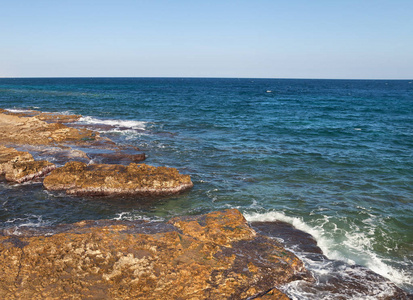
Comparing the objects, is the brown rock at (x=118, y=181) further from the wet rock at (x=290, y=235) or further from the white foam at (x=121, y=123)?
the white foam at (x=121, y=123)

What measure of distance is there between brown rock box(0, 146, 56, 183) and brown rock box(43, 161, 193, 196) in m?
1.92

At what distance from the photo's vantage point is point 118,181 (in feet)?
56.2

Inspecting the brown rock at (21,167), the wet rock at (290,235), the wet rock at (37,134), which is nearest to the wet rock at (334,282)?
the wet rock at (290,235)

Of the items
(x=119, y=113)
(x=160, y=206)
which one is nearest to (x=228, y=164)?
(x=160, y=206)

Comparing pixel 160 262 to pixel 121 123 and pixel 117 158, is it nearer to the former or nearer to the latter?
pixel 117 158

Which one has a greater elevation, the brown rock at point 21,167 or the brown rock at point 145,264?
the brown rock at point 21,167

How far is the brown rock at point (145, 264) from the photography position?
328 inches

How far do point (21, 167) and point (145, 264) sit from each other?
13779mm

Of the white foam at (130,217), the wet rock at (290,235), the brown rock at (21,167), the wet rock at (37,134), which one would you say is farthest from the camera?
the wet rock at (37,134)

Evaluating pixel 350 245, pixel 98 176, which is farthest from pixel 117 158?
pixel 350 245

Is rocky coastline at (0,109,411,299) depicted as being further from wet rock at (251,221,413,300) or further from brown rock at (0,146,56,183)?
brown rock at (0,146,56,183)

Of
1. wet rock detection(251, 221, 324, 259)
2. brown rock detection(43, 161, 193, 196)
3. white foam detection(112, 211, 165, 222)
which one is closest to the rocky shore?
brown rock detection(43, 161, 193, 196)

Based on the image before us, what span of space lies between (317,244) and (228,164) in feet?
39.6

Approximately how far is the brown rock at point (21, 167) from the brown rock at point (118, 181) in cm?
192
